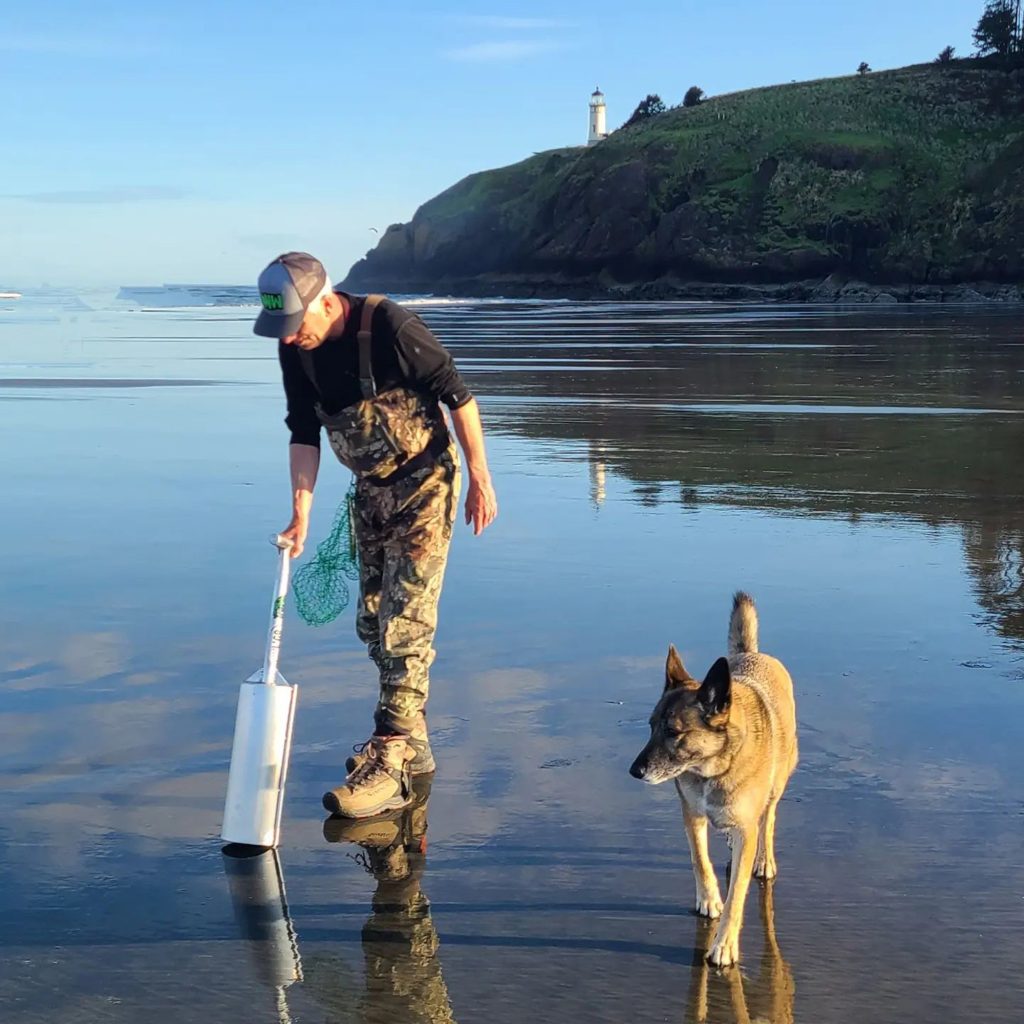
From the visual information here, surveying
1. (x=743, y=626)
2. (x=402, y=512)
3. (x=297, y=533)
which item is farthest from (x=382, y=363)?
(x=743, y=626)

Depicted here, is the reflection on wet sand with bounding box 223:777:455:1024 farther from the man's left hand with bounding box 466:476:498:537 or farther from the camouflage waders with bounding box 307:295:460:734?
the man's left hand with bounding box 466:476:498:537

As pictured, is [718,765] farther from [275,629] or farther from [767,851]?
[275,629]

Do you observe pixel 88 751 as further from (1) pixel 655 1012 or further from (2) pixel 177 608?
(1) pixel 655 1012

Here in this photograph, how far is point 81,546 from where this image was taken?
357 inches

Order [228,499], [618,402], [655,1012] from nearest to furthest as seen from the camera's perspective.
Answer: [655,1012] < [228,499] < [618,402]

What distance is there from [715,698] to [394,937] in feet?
3.62

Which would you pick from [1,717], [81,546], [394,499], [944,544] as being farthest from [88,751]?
[944,544]

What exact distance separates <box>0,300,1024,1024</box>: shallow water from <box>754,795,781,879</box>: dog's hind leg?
0.14 feet

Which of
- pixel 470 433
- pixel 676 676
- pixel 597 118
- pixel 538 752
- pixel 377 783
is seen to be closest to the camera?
pixel 676 676

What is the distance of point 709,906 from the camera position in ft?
12.9

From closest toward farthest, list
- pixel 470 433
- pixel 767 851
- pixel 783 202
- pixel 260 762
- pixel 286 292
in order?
pixel 767 851 → pixel 260 762 → pixel 286 292 → pixel 470 433 → pixel 783 202

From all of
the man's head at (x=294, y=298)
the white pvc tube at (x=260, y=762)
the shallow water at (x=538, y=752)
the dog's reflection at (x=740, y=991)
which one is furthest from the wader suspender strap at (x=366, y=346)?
the dog's reflection at (x=740, y=991)

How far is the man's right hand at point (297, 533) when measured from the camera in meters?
5.00

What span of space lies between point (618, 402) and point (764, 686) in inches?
561
